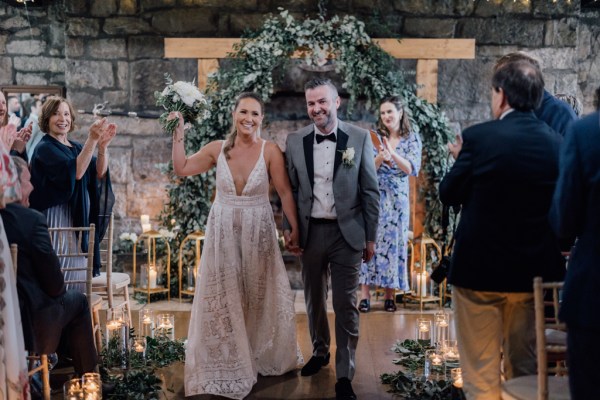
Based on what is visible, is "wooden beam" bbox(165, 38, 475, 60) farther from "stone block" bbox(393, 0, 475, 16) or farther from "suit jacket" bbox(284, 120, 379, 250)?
"suit jacket" bbox(284, 120, 379, 250)

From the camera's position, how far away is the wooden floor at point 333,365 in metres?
4.43

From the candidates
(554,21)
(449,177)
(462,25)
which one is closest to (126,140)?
(462,25)

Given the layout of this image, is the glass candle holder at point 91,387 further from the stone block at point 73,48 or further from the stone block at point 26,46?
the stone block at point 26,46

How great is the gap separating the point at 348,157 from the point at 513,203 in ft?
5.12

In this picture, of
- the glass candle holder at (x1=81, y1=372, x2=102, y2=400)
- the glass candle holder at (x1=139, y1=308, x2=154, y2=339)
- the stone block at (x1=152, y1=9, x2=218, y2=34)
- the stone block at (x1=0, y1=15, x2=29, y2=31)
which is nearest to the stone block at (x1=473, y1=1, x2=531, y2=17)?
the stone block at (x1=152, y1=9, x2=218, y2=34)

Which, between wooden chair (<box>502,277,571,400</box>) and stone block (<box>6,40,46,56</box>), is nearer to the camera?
wooden chair (<box>502,277,571,400</box>)

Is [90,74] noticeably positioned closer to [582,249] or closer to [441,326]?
[441,326]

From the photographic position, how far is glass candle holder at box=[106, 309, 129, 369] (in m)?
4.74

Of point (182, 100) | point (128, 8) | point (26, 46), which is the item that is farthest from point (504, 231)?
point (26, 46)

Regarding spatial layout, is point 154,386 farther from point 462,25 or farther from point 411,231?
point 462,25

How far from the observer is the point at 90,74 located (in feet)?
25.2

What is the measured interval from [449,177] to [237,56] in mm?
4456

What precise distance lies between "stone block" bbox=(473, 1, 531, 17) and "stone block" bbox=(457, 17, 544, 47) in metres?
0.06

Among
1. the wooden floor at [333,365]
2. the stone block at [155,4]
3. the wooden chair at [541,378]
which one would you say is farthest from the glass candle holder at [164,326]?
the stone block at [155,4]
